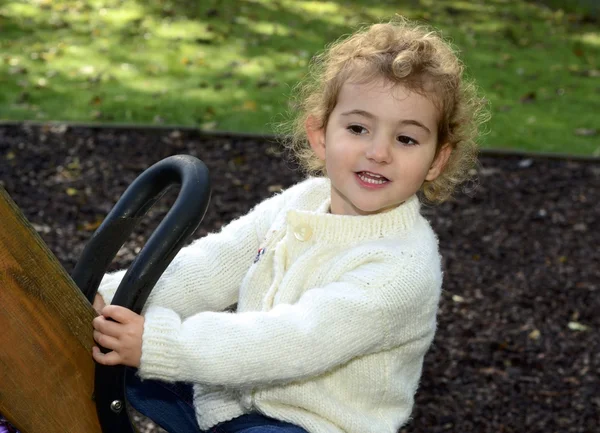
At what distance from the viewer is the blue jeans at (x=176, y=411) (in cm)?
223

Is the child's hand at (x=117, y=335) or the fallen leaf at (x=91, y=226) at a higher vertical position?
the child's hand at (x=117, y=335)

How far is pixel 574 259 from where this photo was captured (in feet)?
16.8

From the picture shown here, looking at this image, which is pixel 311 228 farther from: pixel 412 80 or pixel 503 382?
pixel 503 382

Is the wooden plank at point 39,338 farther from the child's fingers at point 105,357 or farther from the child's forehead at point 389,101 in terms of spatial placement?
the child's forehead at point 389,101

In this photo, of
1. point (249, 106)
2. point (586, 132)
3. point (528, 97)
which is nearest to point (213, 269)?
point (249, 106)

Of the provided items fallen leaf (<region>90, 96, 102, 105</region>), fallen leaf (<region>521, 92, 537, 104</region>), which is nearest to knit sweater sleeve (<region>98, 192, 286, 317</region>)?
fallen leaf (<region>90, 96, 102, 105</region>)

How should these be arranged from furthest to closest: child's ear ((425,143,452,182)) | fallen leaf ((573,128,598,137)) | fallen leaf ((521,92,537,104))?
fallen leaf ((521,92,537,104)) < fallen leaf ((573,128,598,137)) < child's ear ((425,143,452,182))

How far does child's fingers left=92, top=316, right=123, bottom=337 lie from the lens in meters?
1.81

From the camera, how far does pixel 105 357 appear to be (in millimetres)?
1803

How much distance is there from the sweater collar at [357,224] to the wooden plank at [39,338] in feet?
2.22

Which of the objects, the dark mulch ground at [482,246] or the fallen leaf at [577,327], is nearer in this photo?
the dark mulch ground at [482,246]

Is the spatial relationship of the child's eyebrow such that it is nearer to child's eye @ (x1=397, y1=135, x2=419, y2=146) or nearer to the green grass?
child's eye @ (x1=397, y1=135, x2=419, y2=146)

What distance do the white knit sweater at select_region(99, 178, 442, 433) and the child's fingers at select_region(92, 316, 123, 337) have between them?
11cm

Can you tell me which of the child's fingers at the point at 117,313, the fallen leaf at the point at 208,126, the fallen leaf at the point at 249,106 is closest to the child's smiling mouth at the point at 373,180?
the child's fingers at the point at 117,313
